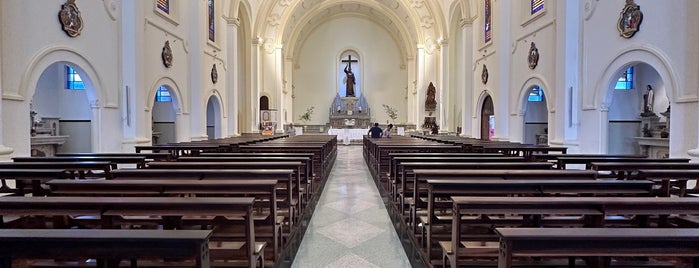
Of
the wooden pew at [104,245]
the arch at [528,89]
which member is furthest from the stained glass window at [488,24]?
the wooden pew at [104,245]

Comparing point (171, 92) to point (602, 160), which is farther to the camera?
point (171, 92)

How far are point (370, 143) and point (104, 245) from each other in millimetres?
10456

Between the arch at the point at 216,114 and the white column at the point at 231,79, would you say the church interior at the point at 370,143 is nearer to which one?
the white column at the point at 231,79

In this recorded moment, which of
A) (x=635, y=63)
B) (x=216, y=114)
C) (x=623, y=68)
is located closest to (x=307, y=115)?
(x=216, y=114)

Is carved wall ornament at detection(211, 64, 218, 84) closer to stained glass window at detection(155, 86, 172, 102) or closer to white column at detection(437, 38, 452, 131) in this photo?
stained glass window at detection(155, 86, 172, 102)

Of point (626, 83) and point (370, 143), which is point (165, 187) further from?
point (626, 83)

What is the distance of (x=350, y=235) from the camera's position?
14.1 feet

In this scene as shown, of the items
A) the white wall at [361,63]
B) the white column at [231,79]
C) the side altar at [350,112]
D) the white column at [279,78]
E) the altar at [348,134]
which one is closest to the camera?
the white column at [231,79]

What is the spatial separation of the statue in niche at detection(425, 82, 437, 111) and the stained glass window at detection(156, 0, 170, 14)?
1349cm

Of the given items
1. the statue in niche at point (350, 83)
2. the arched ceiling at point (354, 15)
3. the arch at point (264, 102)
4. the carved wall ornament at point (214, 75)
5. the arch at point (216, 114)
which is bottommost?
the arch at point (216, 114)

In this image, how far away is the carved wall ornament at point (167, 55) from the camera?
415 inches

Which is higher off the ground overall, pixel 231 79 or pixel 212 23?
pixel 212 23

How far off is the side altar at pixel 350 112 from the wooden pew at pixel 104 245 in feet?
75.2

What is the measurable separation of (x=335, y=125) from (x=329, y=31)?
6.55m
